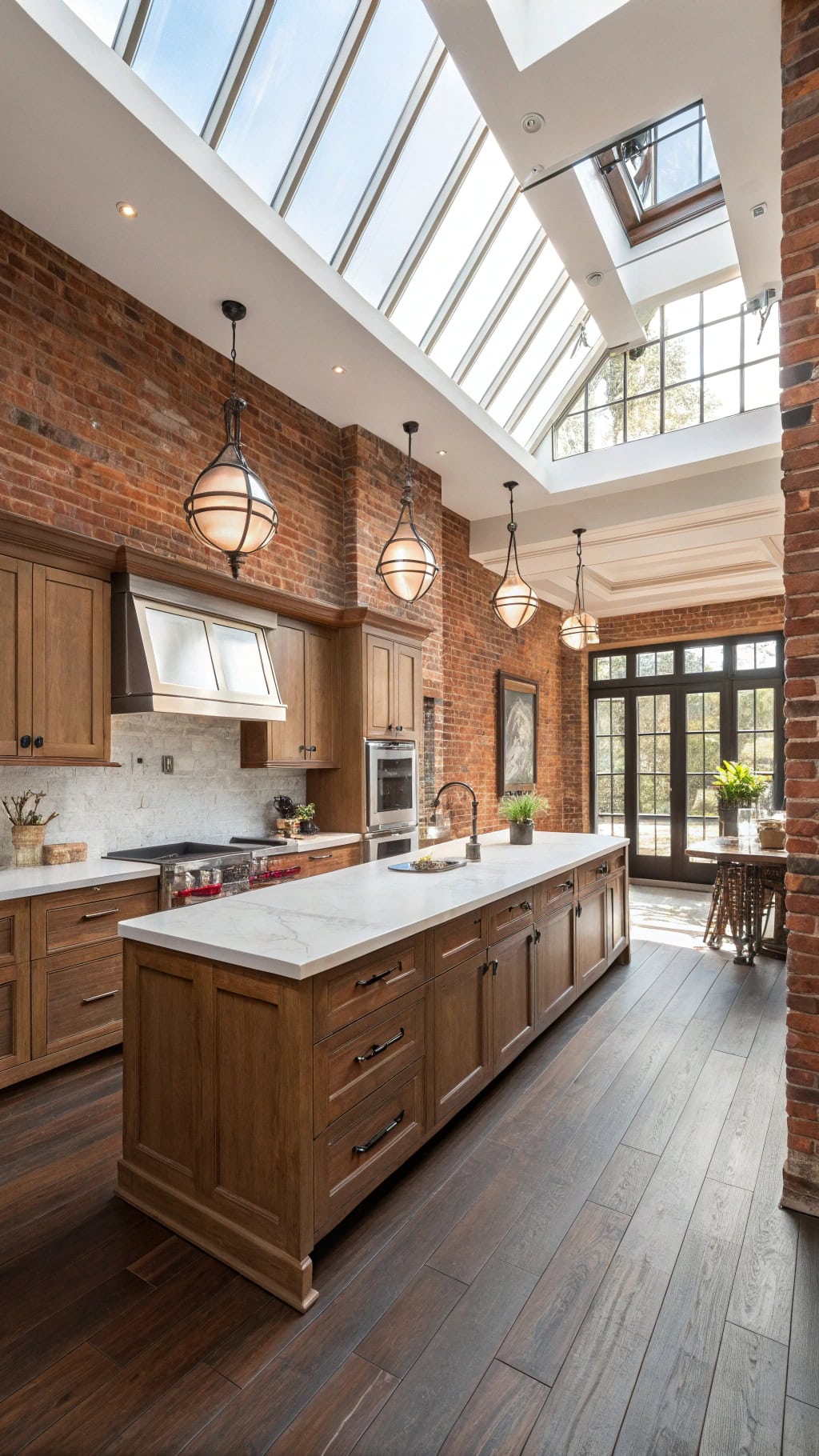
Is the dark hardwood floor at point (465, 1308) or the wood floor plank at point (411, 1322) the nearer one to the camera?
the dark hardwood floor at point (465, 1308)

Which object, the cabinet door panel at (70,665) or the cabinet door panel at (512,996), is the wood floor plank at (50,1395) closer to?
the cabinet door panel at (512,996)

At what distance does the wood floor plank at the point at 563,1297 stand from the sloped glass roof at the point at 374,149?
461cm

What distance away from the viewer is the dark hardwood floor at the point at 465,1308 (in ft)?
4.84

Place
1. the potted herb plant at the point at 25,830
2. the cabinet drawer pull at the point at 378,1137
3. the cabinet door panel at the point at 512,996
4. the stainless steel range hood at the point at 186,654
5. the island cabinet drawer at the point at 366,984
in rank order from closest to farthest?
1. the island cabinet drawer at the point at 366,984
2. the cabinet drawer pull at the point at 378,1137
3. the cabinet door panel at the point at 512,996
4. the potted herb plant at the point at 25,830
5. the stainless steel range hood at the point at 186,654

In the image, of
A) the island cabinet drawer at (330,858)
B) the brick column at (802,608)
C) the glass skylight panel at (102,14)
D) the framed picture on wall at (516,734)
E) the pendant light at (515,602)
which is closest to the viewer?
the brick column at (802,608)

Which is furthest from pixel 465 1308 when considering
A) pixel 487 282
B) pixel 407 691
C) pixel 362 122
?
pixel 487 282

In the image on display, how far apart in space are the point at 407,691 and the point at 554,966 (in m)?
2.62

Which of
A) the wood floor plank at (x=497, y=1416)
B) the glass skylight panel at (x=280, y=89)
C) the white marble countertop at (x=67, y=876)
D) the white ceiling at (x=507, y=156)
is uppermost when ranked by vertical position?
the glass skylight panel at (x=280, y=89)

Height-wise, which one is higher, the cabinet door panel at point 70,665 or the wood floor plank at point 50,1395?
the cabinet door panel at point 70,665

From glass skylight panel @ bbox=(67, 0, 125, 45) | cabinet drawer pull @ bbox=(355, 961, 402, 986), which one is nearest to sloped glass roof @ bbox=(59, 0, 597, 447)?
glass skylight panel @ bbox=(67, 0, 125, 45)

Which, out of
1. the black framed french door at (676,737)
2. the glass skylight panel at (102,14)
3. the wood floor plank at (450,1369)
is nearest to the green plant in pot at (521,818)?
the wood floor plank at (450,1369)

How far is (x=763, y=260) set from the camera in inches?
143

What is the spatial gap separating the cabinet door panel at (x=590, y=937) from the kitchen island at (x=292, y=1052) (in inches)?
45.6

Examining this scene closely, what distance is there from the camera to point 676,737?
8.45 m
